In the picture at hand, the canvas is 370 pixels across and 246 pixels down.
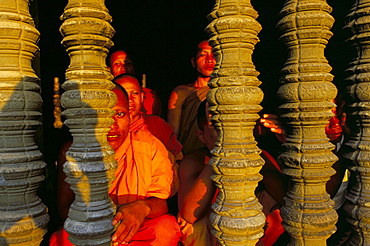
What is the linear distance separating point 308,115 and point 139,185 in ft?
5.02

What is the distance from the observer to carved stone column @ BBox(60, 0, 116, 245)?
6.06 feet

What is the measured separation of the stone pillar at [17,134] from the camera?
1871mm

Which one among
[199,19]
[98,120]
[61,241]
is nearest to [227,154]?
[98,120]

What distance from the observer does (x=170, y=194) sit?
2826 mm

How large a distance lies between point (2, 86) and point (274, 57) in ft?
18.2

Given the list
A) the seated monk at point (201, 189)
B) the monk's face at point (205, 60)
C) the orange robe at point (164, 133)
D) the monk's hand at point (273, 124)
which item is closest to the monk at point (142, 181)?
the seated monk at point (201, 189)

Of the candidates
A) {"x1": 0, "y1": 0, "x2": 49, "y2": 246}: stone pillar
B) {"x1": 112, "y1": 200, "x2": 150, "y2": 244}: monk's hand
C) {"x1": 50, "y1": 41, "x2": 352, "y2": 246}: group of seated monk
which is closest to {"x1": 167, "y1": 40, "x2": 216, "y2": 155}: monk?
{"x1": 50, "y1": 41, "x2": 352, "y2": 246}: group of seated monk

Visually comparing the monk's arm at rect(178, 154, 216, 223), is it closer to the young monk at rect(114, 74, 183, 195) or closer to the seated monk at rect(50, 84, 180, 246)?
the seated monk at rect(50, 84, 180, 246)

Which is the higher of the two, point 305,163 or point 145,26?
point 145,26

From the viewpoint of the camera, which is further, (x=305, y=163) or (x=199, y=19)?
(x=199, y=19)

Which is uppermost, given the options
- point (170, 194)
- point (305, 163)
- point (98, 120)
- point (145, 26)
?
point (145, 26)

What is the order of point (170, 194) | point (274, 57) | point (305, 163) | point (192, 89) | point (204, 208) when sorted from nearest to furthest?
point (305, 163) → point (204, 208) → point (170, 194) → point (192, 89) → point (274, 57)

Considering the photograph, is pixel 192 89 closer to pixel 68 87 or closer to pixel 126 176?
pixel 126 176

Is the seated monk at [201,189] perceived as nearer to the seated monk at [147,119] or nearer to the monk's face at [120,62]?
the seated monk at [147,119]
